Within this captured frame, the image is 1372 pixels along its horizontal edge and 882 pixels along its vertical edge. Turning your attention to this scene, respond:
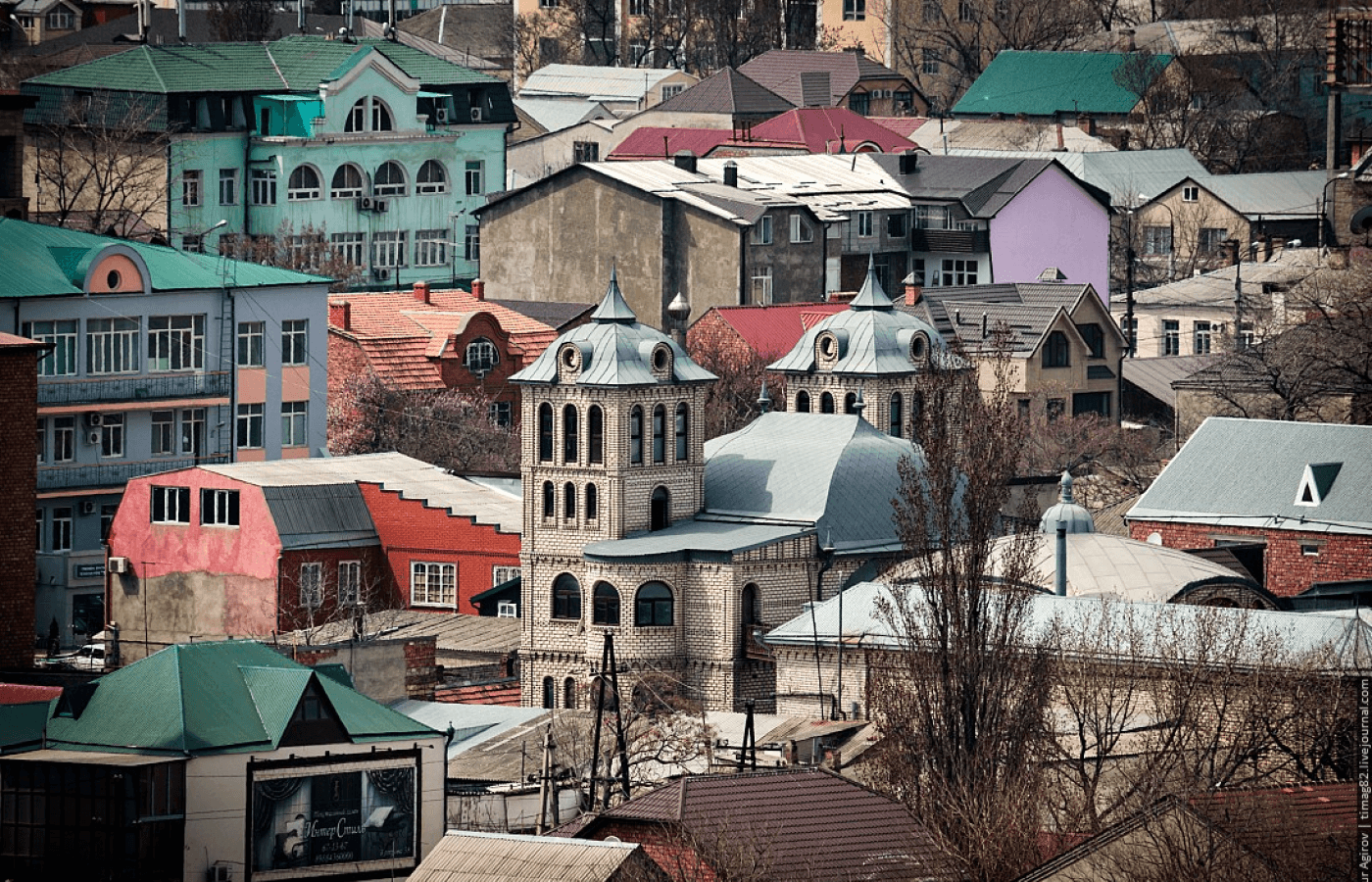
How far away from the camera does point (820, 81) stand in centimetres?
16275

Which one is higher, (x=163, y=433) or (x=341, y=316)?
(x=341, y=316)

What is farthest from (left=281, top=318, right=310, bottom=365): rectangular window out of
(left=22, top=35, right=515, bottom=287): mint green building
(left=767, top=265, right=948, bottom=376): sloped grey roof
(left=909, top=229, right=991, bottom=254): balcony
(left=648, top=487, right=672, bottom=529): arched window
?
(left=909, top=229, right=991, bottom=254): balcony

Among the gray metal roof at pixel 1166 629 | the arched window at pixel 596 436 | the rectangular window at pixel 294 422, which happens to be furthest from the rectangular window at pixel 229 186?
the gray metal roof at pixel 1166 629

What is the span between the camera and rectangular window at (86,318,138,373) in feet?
303

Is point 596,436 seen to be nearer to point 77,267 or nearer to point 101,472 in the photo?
point 101,472

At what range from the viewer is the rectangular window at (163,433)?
307 feet

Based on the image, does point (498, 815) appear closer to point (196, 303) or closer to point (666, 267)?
point (196, 303)

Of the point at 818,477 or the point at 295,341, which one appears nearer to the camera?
the point at 818,477

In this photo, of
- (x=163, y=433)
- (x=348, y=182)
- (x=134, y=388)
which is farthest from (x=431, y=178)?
(x=134, y=388)

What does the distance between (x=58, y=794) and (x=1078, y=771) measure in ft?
46.7

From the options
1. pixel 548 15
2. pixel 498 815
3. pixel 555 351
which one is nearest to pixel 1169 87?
pixel 548 15

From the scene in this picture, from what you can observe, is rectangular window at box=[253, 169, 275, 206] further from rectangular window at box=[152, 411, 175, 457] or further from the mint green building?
rectangular window at box=[152, 411, 175, 457]

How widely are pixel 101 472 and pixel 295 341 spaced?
7.58 meters

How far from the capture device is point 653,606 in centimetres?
7881
